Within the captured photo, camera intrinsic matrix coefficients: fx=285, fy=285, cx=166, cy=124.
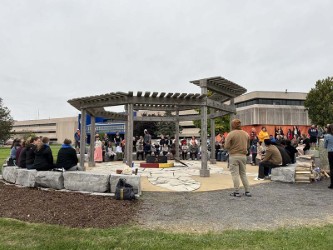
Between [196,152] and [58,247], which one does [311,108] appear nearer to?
[196,152]

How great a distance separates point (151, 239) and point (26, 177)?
5.42 meters

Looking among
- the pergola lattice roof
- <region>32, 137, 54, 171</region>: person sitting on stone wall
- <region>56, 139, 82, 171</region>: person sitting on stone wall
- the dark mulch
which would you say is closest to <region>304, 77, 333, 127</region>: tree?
the pergola lattice roof

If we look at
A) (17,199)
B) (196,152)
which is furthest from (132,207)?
(196,152)

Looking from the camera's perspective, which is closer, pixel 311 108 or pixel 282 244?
pixel 282 244

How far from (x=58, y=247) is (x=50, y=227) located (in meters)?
0.91

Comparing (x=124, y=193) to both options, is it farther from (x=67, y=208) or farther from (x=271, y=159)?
(x=271, y=159)

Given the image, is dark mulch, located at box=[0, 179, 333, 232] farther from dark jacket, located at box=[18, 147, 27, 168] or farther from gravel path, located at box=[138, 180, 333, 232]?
dark jacket, located at box=[18, 147, 27, 168]

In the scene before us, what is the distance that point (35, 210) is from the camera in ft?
17.9

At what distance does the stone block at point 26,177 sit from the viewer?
7.75m

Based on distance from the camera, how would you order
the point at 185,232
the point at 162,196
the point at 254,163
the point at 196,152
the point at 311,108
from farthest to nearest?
the point at 311,108, the point at 196,152, the point at 254,163, the point at 162,196, the point at 185,232

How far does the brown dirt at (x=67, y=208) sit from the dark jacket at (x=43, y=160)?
1028 millimetres

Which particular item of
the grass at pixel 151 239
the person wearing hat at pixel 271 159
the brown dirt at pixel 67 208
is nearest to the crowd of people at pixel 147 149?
the person wearing hat at pixel 271 159

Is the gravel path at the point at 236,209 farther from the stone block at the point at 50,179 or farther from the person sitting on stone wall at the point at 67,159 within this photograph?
the person sitting on stone wall at the point at 67,159

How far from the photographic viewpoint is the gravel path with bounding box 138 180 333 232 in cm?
475
